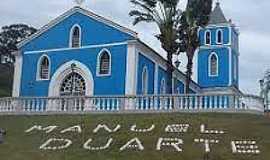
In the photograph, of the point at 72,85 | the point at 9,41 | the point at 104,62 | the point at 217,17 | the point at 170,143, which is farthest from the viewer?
the point at 9,41

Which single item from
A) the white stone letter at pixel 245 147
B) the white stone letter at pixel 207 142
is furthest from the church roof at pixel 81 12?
the white stone letter at pixel 245 147

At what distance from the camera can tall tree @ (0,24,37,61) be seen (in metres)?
81.1

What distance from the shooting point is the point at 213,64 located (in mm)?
58812

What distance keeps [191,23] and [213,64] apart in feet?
71.4

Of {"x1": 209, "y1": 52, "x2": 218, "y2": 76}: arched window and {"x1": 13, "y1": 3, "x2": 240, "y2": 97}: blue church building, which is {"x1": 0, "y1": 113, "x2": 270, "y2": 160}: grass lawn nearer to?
{"x1": 13, "y1": 3, "x2": 240, "y2": 97}: blue church building

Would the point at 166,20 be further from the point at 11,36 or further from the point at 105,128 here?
the point at 11,36

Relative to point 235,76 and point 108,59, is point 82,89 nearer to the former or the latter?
point 108,59

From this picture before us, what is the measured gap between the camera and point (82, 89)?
38719 mm

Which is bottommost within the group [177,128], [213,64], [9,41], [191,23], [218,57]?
[177,128]

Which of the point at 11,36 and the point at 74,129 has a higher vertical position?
the point at 11,36

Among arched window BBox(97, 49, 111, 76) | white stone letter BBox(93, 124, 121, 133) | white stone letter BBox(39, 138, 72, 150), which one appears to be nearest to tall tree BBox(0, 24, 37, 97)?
arched window BBox(97, 49, 111, 76)

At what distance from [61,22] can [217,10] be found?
25.5 m

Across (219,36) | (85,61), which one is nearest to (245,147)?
(85,61)

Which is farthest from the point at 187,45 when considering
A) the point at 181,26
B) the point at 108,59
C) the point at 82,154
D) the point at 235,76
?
the point at 235,76
